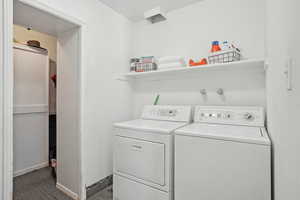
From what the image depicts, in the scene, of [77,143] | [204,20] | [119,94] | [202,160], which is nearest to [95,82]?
[119,94]

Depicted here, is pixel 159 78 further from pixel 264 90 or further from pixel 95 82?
pixel 264 90

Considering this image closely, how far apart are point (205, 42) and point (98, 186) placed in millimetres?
2251

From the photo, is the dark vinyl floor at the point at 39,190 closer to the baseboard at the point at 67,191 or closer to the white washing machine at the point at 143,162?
the baseboard at the point at 67,191

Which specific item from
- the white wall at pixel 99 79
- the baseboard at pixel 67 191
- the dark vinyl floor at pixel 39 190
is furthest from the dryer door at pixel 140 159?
the baseboard at pixel 67 191

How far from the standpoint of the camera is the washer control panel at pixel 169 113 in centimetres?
178

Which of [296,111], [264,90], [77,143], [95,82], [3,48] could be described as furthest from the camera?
[95,82]

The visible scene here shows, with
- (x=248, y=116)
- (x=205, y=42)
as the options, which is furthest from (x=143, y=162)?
(x=205, y=42)

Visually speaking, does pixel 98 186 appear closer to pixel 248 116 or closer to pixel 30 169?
pixel 30 169

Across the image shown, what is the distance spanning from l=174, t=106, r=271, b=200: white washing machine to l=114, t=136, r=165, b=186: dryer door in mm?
153

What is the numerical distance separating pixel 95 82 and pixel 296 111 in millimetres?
1794

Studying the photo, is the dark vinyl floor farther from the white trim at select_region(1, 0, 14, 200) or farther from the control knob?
the control knob

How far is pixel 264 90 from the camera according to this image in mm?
1574

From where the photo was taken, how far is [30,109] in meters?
2.38

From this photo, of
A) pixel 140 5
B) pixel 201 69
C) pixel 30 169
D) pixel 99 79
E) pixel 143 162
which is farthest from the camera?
pixel 30 169
